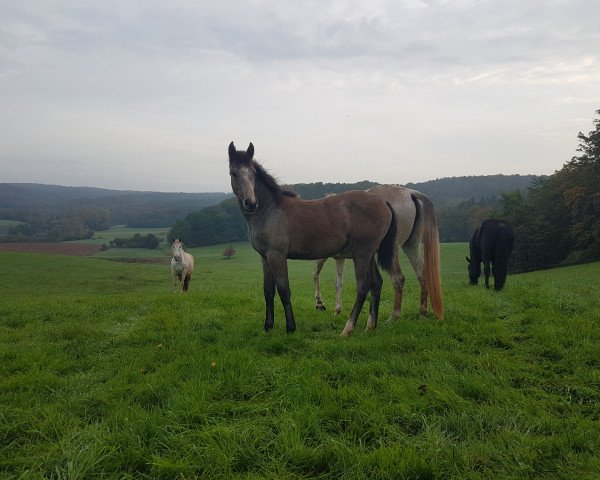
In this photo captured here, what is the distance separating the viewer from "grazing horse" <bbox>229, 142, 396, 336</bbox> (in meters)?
6.20

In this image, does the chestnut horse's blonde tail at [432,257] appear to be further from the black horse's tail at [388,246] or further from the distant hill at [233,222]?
the distant hill at [233,222]

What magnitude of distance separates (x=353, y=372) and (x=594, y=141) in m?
41.1

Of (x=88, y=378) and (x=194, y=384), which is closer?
(x=194, y=384)

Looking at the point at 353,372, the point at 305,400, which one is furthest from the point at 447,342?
the point at 305,400

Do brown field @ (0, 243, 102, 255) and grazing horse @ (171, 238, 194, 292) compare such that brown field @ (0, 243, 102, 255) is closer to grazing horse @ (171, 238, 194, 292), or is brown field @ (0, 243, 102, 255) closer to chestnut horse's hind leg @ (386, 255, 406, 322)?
grazing horse @ (171, 238, 194, 292)

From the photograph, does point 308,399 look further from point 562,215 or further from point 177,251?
point 562,215

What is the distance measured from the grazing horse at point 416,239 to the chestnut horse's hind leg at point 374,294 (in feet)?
1.32

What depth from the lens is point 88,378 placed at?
443cm

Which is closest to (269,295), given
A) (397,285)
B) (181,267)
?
(397,285)

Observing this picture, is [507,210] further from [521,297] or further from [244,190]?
[244,190]

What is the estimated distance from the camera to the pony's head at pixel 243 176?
601 centimetres

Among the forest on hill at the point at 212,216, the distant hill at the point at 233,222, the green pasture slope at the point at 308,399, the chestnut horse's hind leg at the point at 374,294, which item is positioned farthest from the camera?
the forest on hill at the point at 212,216

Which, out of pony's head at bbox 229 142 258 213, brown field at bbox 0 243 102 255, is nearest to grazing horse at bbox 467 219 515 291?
pony's head at bbox 229 142 258 213

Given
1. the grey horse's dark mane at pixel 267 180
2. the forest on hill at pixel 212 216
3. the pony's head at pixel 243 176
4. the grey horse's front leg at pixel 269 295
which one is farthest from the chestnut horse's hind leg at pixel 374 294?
the forest on hill at pixel 212 216
